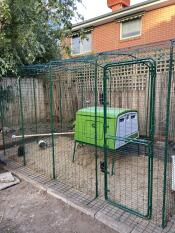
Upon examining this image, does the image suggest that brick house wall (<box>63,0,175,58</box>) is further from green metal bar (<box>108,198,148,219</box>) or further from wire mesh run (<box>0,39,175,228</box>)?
green metal bar (<box>108,198,148,219</box>)

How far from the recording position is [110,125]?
11.6 ft

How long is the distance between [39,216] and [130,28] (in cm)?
763

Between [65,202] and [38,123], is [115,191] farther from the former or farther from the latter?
[38,123]

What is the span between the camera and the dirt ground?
93.0 inches

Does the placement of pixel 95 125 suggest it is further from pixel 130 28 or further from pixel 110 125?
pixel 130 28

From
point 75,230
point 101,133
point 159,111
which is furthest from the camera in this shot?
point 159,111

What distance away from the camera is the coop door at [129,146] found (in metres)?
2.44

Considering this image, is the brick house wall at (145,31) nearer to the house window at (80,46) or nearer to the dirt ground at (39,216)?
the house window at (80,46)

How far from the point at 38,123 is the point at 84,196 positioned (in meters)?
3.36

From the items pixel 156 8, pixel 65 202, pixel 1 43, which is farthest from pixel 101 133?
pixel 156 8

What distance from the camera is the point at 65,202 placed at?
9.32ft

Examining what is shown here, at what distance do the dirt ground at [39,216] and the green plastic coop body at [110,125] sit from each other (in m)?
1.25

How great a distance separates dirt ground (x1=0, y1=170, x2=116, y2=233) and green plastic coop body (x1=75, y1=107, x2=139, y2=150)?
125cm

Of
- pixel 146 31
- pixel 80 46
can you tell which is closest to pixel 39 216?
pixel 146 31
